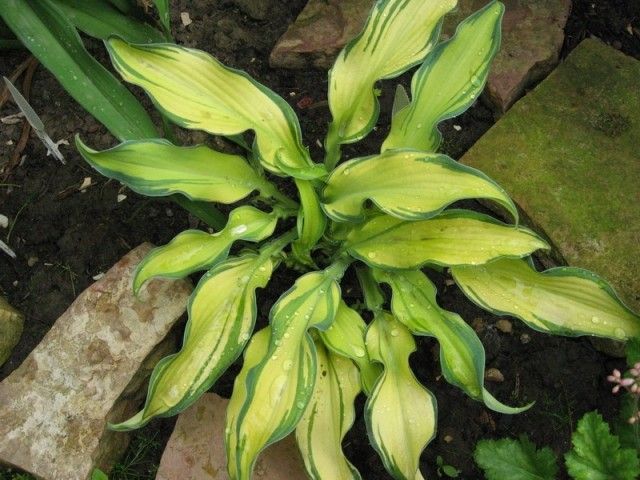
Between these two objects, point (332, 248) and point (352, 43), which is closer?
point (352, 43)

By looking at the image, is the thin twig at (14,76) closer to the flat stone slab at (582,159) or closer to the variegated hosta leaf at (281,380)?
the variegated hosta leaf at (281,380)

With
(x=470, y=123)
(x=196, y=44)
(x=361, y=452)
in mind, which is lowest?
(x=361, y=452)

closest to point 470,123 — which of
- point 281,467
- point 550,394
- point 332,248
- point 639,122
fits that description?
point 639,122

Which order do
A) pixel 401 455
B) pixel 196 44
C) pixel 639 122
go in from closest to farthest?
pixel 401 455, pixel 639 122, pixel 196 44

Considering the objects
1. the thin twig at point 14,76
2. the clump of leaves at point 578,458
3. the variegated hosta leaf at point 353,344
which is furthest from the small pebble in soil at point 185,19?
the clump of leaves at point 578,458

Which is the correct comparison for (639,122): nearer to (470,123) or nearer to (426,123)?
(470,123)

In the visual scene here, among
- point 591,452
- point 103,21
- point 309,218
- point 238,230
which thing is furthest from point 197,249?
point 591,452

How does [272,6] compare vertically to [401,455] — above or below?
above
